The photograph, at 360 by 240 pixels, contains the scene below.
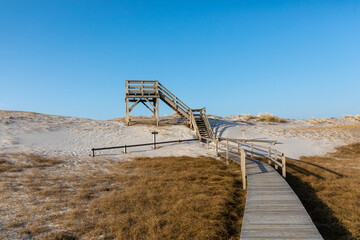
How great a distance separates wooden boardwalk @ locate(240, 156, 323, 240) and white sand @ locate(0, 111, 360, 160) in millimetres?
10950

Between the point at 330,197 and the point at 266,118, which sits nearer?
the point at 330,197

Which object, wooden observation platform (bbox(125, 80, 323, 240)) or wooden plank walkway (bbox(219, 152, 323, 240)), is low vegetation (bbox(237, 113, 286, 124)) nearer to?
wooden observation platform (bbox(125, 80, 323, 240))

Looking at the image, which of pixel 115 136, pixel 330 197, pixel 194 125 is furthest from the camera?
pixel 194 125

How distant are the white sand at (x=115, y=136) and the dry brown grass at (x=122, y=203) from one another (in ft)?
19.4

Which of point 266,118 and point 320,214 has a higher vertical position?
point 266,118

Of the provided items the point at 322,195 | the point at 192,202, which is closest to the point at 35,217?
the point at 192,202

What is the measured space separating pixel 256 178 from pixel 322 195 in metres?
2.71

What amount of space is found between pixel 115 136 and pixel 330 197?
20.2 meters

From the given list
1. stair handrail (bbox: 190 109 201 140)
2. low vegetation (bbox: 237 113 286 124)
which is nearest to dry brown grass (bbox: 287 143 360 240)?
stair handrail (bbox: 190 109 201 140)

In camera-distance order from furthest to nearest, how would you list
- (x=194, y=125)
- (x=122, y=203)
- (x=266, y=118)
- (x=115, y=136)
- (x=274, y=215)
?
(x=266, y=118), (x=194, y=125), (x=115, y=136), (x=122, y=203), (x=274, y=215)

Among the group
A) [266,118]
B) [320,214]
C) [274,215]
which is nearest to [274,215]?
[274,215]

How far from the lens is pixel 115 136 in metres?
24.8

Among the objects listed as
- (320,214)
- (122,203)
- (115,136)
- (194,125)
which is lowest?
(320,214)

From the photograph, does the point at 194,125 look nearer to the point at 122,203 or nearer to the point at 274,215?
the point at 122,203
